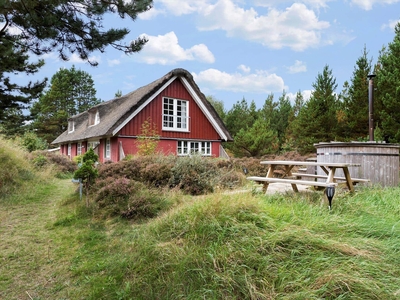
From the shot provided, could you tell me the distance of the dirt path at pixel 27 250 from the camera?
2658mm

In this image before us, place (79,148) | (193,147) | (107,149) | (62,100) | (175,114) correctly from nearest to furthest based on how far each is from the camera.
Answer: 1. (107,149)
2. (175,114)
3. (193,147)
4. (79,148)
5. (62,100)

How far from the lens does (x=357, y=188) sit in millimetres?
5270

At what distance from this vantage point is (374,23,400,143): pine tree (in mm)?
13062

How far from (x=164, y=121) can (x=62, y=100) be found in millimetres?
27406

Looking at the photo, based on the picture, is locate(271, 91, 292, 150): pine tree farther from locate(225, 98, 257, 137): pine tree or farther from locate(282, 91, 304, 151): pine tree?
locate(225, 98, 257, 137): pine tree

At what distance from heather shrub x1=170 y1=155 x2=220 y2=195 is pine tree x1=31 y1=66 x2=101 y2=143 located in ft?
98.3

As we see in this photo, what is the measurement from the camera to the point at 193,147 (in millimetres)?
15953

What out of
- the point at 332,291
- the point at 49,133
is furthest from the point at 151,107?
the point at 49,133

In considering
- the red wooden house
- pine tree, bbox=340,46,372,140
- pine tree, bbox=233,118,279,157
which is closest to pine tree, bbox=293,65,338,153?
pine tree, bbox=340,46,372,140

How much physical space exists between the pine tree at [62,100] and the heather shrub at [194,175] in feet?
98.3

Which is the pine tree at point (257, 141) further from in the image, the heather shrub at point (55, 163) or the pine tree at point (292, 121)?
the heather shrub at point (55, 163)

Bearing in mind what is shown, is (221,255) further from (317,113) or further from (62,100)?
(62,100)

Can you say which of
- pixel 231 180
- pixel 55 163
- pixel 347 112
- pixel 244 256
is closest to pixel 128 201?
pixel 244 256

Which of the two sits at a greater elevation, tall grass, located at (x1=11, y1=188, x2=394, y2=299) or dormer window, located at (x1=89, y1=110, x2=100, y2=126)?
dormer window, located at (x1=89, y1=110, x2=100, y2=126)
